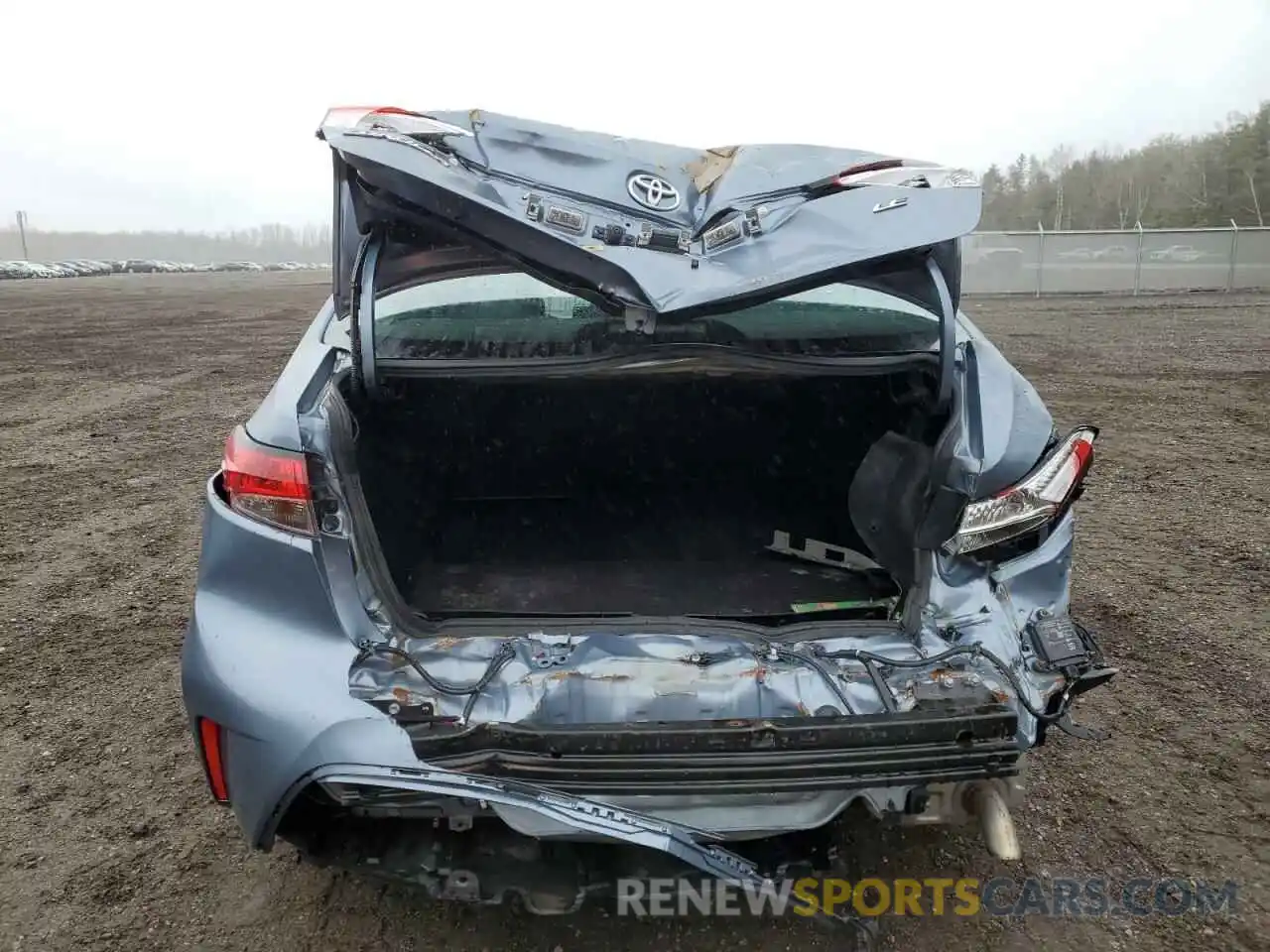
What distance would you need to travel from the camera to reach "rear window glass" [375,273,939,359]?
2473mm

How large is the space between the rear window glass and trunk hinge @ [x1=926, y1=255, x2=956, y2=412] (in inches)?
5.3

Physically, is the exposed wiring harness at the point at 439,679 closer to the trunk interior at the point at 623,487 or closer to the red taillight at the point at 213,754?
the red taillight at the point at 213,754

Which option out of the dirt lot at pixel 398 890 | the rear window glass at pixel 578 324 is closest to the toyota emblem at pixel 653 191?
the rear window glass at pixel 578 324

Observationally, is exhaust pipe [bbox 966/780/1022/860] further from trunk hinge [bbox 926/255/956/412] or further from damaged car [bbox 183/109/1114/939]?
trunk hinge [bbox 926/255/956/412]

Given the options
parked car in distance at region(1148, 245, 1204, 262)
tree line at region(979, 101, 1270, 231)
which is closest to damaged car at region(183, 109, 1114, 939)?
parked car in distance at region(1148, 245, 1204, 262)

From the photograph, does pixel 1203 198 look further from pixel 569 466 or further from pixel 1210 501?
pixel 569 466

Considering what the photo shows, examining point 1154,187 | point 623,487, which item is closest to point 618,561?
point 623,487

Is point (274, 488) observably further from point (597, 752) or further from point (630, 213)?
point (630, 213)

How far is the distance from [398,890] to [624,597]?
1124 mm

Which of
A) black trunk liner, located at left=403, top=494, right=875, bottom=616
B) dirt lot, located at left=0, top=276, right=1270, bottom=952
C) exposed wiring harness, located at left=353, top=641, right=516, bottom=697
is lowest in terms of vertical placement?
dirt lot, located at left=0, top=276, right=1270, bottom=952

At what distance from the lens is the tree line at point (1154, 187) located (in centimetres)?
4284

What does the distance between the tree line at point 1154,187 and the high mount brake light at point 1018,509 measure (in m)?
41.1

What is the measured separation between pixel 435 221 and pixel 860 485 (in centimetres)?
156

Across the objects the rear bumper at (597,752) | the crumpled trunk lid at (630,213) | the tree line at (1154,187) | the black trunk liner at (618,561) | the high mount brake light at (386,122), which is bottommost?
the black trunk liner at (618,561)
